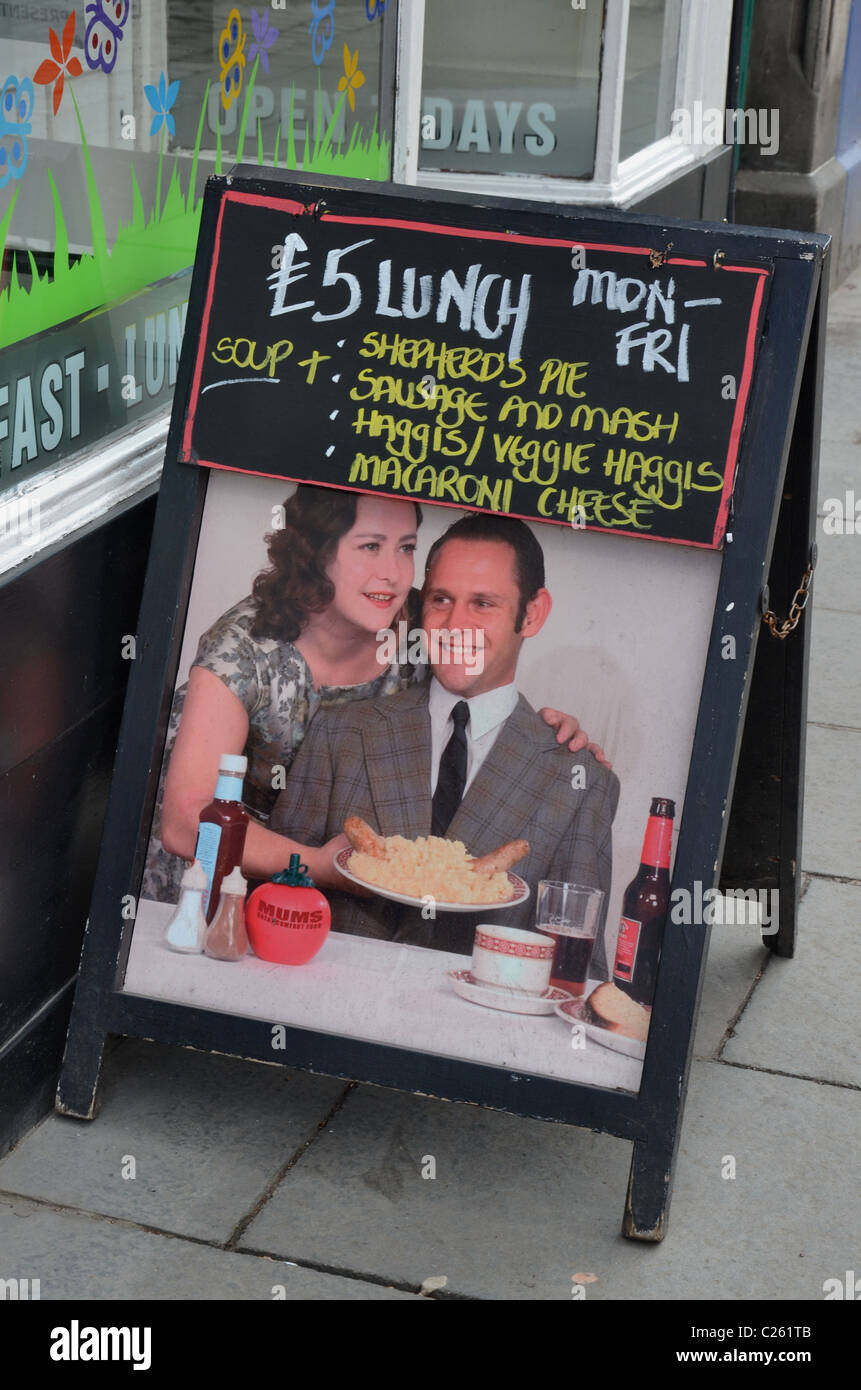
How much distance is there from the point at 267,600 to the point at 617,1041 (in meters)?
1.02

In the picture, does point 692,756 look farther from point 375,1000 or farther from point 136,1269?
point 136,1269

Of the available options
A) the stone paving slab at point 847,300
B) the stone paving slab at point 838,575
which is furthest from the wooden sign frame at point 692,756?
the stone paving slab at point 847,300

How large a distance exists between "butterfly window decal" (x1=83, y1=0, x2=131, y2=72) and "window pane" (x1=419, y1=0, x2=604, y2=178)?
302 centimetres

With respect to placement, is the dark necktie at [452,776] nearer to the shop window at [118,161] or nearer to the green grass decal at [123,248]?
the shop window at [118,161]

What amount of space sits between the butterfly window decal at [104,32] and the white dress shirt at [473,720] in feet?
4.48

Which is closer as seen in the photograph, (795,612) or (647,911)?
(647,911)

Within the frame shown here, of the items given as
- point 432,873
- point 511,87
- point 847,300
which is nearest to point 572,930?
point 432,873

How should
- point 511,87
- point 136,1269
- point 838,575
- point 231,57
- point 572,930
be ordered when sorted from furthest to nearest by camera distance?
point 511,87 → point 838,575 → point 231,57 → point 572,930 → point 136,1269

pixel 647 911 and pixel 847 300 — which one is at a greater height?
pixel 847 300

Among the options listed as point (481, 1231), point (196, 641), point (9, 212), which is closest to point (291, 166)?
point (9, 212)

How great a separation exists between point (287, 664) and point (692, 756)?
764mm

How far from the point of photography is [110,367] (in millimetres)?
3189

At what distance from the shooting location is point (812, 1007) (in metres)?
3.56
